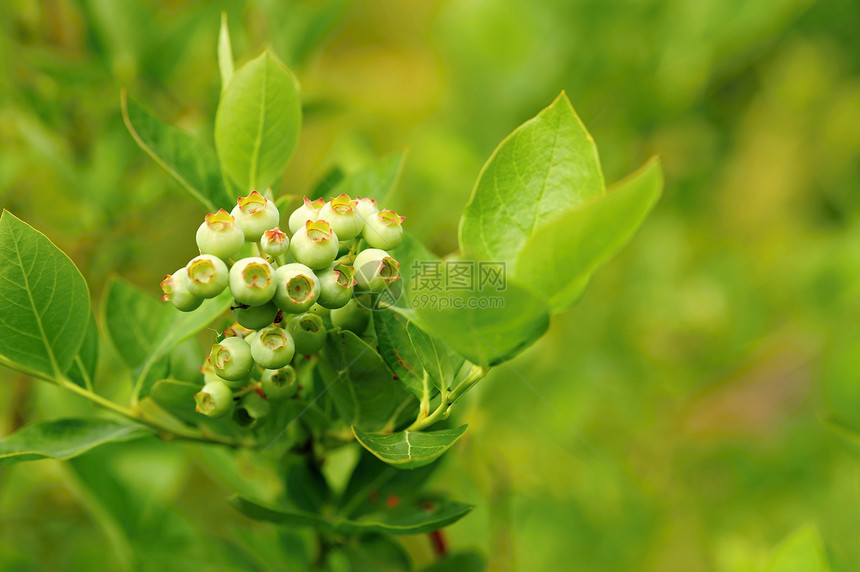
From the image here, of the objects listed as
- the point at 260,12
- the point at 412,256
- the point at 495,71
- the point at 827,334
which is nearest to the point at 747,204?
the point at 827,334

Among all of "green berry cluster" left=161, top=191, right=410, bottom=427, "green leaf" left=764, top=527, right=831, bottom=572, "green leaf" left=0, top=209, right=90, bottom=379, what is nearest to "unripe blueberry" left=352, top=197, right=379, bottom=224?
"green berry cluster" left=161, top=191, right=410, bottom=427

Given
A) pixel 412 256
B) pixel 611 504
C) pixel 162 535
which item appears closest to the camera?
pixel 412 256

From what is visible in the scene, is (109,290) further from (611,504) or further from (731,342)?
(731,342)

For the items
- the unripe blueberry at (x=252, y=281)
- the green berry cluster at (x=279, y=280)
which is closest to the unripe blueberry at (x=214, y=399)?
the green berry cluster at (x=279, y=280)

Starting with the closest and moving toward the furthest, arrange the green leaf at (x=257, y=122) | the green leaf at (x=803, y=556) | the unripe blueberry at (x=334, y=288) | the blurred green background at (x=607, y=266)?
the unripe blueberry at (x=334, y=288), the green leaf at (x=257, y=122), the green leaf at (x=803, y=556), the blurred green background at (x=607, y=266)

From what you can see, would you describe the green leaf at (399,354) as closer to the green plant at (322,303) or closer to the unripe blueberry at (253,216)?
the green plant at (322,303)

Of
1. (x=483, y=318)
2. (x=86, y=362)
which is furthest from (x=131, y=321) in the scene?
(x=483, y=318)

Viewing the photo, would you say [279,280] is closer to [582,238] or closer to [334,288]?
[334,288]
